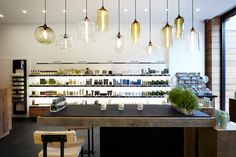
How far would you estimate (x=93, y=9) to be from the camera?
6.27 m

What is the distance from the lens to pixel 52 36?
416 centimetres

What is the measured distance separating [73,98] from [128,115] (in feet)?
16.3

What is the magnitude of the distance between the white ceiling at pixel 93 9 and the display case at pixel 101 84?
5.48 feet

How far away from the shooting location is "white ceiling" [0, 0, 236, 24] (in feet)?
18.7

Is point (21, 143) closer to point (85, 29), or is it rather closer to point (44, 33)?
point (44, 33)

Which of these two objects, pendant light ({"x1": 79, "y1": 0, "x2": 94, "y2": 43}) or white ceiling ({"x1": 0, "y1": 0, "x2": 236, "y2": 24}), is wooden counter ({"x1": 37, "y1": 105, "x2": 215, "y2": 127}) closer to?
pendant light ({"x1": 79, "y1": 0, "x2": 94, "y2": 43})

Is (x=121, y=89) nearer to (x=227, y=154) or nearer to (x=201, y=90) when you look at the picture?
(x=201, y=90)

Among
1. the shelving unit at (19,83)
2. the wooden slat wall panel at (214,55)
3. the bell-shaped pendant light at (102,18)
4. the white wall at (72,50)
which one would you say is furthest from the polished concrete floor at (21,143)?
the wooden slat wall panel at (214,55)

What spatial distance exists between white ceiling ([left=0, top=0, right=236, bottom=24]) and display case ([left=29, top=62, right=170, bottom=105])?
1.67 metres

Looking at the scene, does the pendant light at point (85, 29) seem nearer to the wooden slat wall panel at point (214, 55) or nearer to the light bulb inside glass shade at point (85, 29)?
the light bulb inside glass shade at point (85, 29)

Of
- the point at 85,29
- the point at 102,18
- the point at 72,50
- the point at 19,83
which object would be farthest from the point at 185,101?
the point at 19,83

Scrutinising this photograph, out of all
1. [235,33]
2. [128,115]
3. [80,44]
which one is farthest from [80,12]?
[235,33]

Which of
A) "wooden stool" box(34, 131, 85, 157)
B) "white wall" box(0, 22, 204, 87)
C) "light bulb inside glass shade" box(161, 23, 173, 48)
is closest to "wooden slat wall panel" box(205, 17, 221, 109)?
"white wall" box(0, 22, 204, 87)

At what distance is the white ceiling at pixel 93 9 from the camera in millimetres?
5711
